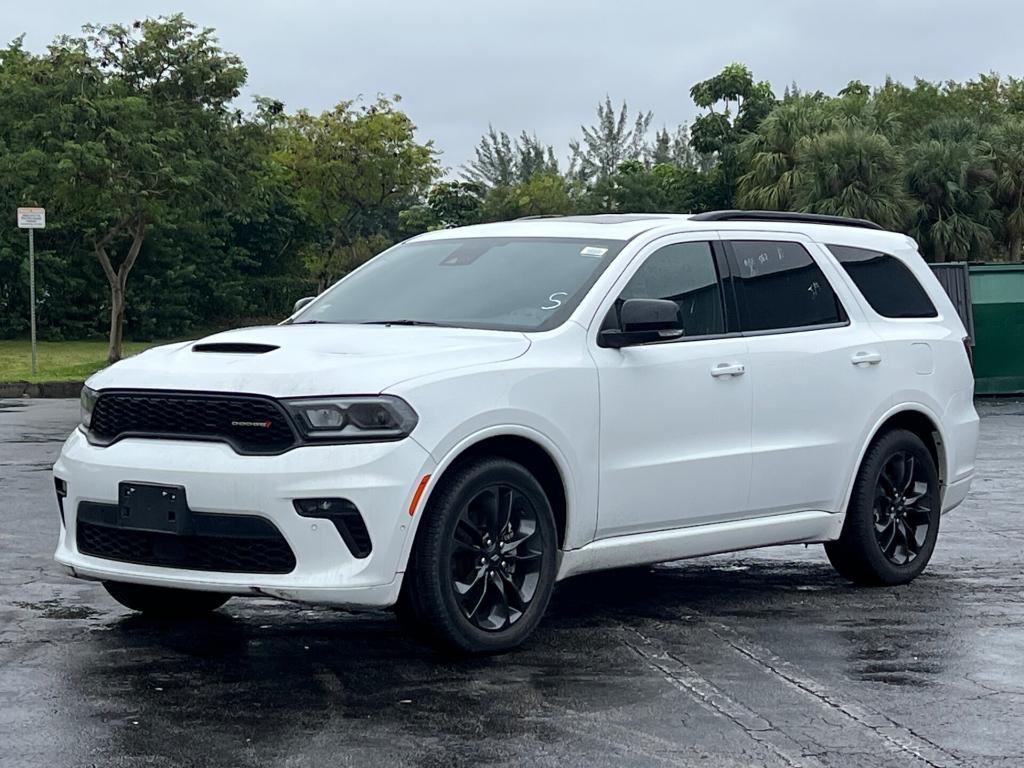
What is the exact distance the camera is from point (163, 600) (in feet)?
23.2

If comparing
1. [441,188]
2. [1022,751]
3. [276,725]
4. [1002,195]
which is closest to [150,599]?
[276,725]

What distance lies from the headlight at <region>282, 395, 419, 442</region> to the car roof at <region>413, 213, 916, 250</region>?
178 centimetres

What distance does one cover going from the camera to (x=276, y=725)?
17.6 ft

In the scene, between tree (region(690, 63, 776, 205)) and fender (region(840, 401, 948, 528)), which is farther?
tree (region(690, 63, 776, 205))

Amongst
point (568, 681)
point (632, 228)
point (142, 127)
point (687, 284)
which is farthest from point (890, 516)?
point (142, 127)

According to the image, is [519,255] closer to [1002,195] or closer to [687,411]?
[687,411]

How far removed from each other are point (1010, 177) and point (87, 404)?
5307cm

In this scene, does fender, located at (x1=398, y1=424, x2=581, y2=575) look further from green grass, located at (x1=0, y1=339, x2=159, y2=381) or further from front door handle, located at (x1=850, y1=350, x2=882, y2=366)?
green grass, located at (x1=0, y1=339, x2=159, y2=381)

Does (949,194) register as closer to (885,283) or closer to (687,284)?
(885,283)

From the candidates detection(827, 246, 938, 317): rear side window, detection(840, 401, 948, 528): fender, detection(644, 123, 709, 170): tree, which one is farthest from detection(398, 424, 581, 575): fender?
detection(644, 123, 709, 170): tree

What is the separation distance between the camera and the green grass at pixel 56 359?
27.2 metres

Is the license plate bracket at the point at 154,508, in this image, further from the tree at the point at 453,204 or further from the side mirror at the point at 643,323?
the tree at the point at 453,204

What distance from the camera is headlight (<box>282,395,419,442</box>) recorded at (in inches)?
234

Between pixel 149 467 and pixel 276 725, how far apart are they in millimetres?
1172
